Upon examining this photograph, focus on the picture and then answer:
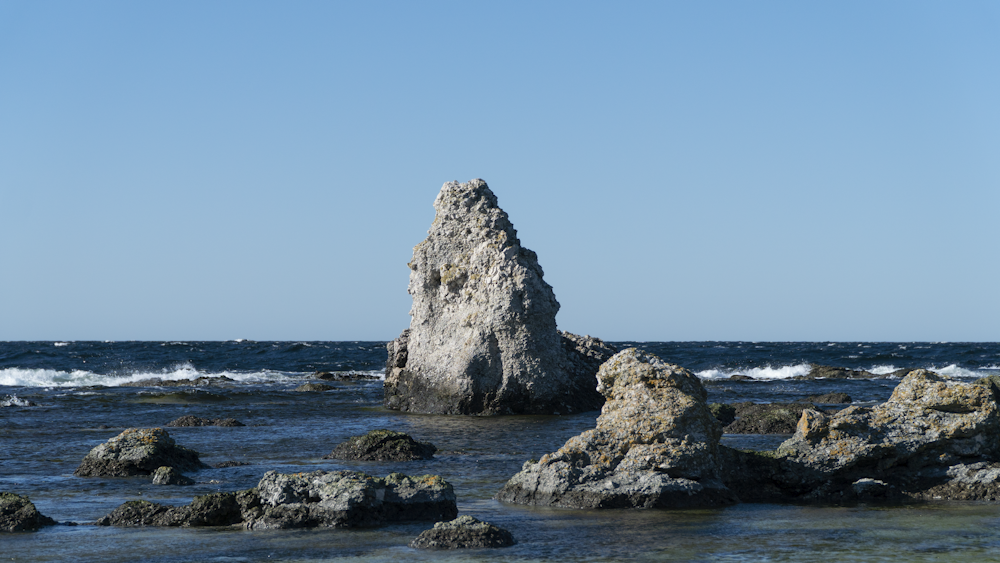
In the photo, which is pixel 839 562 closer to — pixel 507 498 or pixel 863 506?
pixel 863 506

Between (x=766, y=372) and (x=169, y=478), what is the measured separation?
172 feet

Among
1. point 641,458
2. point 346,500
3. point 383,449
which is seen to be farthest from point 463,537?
point 383,449

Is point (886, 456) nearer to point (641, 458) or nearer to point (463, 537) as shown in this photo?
point (641, 458)

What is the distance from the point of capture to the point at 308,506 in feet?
35.1

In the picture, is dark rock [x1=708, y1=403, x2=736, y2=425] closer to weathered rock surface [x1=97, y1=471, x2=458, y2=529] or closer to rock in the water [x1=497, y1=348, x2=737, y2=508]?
rock in the water [x1=497, y1=348, x2=737, y2=508]

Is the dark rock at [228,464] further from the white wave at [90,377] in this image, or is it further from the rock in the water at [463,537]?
the white wave at [90,377]

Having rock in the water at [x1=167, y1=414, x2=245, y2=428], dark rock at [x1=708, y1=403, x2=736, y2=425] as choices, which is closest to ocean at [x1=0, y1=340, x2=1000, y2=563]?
rock in the water at [x1=167, y1=414, x2=245, y2=428]

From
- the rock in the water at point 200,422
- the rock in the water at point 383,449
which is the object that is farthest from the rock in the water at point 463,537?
the rock in the water at point 200,422

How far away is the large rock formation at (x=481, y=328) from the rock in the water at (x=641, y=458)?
13.9 meters

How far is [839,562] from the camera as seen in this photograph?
28.5 feet

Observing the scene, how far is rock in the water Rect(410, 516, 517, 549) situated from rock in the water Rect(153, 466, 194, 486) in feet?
20.0

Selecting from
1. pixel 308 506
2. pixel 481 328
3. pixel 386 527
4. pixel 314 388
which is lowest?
pixel 386 527

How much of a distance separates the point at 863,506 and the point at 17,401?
29481 millimetres

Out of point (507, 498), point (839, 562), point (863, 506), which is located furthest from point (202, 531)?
point (863, 506)
